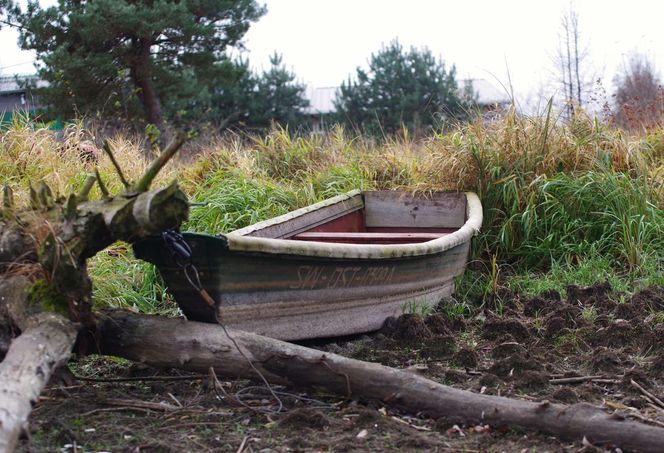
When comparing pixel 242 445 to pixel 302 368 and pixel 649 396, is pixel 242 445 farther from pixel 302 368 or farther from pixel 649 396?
pixel 649 396

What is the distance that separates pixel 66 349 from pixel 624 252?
4.34 m

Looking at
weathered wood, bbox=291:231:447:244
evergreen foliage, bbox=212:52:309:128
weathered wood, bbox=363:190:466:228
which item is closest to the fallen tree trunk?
weathered wood, bbox=291:231:447:244

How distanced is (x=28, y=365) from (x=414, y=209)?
4.32 m

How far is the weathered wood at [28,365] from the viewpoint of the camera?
226cm

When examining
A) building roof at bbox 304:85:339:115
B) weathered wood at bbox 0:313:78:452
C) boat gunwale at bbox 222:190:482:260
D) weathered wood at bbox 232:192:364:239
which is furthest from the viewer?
building roof at bbox 304:85:339:115

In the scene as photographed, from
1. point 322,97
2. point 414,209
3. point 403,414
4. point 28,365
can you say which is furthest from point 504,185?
point 322,97

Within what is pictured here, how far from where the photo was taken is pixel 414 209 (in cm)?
654

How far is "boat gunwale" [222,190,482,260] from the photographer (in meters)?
3.37

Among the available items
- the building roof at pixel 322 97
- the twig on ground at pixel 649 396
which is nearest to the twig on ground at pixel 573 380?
the twig on ground at pixel 649 396

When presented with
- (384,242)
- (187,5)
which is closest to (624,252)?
(384,242)

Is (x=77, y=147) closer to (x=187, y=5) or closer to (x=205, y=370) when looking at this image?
(x=205, y=370)

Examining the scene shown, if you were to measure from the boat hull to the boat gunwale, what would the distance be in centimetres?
4

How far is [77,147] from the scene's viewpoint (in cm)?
727

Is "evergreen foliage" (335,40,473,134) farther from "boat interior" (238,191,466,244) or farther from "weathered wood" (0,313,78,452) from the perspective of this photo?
"weathered wood" (0,313,78,452)
